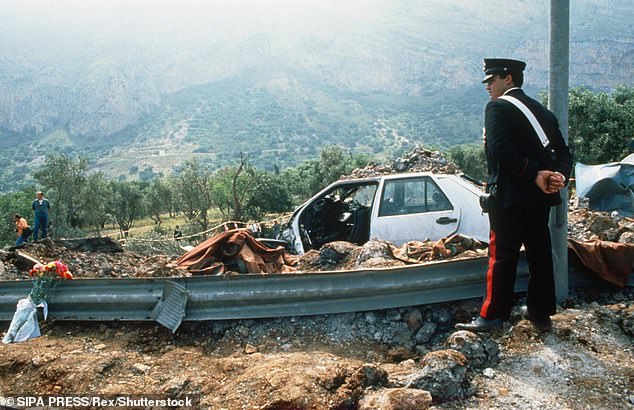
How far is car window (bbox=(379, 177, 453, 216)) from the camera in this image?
19.2 ft

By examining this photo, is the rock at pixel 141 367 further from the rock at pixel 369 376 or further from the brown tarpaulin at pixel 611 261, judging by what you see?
the brown tarpaulin at pixel 611 261

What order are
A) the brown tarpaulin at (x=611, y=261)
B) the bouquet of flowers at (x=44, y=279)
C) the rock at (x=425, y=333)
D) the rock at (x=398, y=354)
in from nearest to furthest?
1. the rock at (x=398, y=354)
2. the rock at (x=425, y=333)
3. the brown tarpaulin at (x=611, y=261)
4. the bouquet of flowers at (x=44, y=279)

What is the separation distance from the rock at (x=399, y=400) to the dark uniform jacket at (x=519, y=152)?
55.7 inches

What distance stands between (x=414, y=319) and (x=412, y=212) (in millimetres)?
2117

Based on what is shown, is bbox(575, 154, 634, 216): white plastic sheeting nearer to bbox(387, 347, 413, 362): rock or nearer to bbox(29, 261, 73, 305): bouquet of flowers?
bbox(387, 347, 413, 362): rock

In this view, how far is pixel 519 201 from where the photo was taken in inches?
133

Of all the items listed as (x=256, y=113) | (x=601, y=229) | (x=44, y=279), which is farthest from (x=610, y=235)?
(x=256, y=113)

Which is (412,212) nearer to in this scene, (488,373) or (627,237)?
(627,237)

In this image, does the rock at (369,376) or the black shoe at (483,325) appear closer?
the rock at (369,376)

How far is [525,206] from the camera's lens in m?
3.41

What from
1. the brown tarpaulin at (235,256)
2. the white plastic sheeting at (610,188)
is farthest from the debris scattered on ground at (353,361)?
the white plastic sheeting at (610,188)

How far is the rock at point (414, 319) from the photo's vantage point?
157 inches

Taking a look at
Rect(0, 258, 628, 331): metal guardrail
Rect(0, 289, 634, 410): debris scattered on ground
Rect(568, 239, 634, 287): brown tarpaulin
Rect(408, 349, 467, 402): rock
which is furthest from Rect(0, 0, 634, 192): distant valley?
Rect(408, 349, 467, 402): rock

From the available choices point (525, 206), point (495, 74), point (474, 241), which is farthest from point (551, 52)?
point (474, 241)
